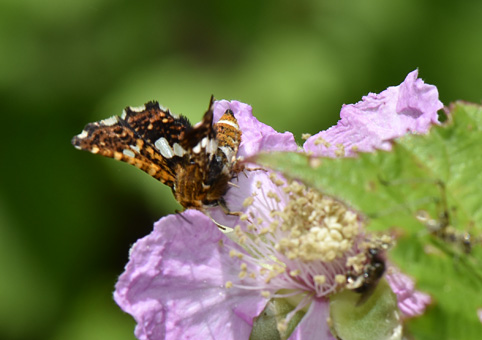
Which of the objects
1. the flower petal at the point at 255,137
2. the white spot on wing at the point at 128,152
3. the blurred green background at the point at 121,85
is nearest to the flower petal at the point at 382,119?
the flower petal at the point at 255,137

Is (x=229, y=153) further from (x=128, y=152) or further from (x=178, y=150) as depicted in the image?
(x=128, y=152)

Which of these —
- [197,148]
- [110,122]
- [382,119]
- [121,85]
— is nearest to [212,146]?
[197,148]

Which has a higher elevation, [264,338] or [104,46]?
[104,46]

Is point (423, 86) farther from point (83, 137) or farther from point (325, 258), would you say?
point (83, 137)

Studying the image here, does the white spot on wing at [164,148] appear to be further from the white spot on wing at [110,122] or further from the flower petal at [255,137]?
the flower petal at [255,137]

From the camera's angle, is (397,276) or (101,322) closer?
(397,276)

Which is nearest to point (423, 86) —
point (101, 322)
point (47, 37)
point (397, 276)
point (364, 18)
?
point (397, 276)
